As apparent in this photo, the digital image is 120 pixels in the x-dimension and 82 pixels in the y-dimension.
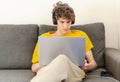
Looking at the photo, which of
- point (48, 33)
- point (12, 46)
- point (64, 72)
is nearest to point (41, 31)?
point (48, 33)

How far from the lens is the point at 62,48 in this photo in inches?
73.5

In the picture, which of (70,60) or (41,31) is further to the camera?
(41,31)

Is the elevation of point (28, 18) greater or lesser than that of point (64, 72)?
greater

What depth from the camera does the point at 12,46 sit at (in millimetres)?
2320

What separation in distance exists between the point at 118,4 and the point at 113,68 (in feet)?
2.61

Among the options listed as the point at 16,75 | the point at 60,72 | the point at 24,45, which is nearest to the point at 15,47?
the point at 24,45

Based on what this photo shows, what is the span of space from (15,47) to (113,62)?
900 mm

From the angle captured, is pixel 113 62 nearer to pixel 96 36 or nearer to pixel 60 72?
pixel 96 36

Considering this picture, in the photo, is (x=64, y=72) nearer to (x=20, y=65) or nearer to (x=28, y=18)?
(x=20, y=65)

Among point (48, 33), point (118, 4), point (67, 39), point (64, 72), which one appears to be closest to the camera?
point (64, 72)

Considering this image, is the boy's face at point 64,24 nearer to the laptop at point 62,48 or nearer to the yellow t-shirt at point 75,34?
the yellow t-shirt at point 75,34

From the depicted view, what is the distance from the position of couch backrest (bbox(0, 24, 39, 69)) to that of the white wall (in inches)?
11.3

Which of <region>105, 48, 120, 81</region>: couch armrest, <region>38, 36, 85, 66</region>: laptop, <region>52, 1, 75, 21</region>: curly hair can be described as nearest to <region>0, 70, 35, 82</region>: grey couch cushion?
<region>38, 36, 85, 66</region>: laptop

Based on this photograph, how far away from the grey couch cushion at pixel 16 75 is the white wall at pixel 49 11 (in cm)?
63
